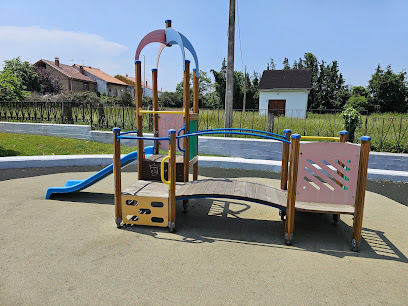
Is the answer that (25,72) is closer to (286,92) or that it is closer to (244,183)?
(286,92)

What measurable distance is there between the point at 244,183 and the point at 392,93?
30.0m

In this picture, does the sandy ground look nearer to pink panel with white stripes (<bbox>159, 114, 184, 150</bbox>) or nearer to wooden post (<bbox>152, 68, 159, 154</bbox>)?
wooden post (<bbox>152, 68, 159, 154</bbox>)

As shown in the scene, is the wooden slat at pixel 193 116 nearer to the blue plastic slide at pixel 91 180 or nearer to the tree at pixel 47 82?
the blue plastic slide at pixel 91 180

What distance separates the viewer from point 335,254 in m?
2.90

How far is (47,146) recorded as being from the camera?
28.0ft

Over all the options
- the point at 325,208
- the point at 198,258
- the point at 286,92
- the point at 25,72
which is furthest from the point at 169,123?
the point at 25,72

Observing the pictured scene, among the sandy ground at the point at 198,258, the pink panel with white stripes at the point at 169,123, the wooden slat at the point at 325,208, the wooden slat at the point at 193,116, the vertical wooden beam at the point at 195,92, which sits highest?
the vertical wooden beam at the point at 195,92

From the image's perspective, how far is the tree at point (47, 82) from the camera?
30.6m

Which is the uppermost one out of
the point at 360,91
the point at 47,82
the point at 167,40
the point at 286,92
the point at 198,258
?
the point at 47,82

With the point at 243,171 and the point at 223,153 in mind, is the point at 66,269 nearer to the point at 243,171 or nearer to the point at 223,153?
the point at 243,171

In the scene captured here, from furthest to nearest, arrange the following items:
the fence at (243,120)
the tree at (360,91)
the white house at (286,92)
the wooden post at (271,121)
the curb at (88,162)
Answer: the tree at (360,91) < the white house at (286,92) < the wooden post at (271,121) < the fence at (243,120) < the curb at (88,162)

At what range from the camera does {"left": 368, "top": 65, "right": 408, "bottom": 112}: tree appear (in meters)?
27.4

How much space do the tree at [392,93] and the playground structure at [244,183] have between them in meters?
29.1

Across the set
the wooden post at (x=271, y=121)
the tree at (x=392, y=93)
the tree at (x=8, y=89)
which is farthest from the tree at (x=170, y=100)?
the wooden post at (x=271, y=121)
